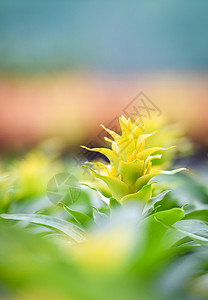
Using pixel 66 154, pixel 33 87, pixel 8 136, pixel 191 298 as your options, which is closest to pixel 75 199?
pixel 191 298

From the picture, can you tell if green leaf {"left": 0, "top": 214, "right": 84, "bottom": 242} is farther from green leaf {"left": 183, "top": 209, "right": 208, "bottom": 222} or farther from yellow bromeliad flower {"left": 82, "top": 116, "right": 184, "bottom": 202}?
green leaf {"left": 183, "top": 209, "right": 208, "bottom": 222}

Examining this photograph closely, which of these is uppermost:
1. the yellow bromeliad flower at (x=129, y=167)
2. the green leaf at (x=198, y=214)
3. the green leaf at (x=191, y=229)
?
the yellow bromeliad flower at (x=129, y=167)

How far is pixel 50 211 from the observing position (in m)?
0.68

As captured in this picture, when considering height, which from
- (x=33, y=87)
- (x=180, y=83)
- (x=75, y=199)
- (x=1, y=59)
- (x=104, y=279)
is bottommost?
(x=180, y=83)

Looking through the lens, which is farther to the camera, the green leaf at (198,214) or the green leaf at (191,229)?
the green leaf at (198,214)

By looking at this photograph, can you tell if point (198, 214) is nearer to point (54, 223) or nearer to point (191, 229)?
point (191, 229)

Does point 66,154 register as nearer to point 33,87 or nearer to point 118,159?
point 33,87

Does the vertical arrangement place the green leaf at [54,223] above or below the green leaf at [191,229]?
above

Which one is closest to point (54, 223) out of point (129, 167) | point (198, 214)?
point (129, 167)

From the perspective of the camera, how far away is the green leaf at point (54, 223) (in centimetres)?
49

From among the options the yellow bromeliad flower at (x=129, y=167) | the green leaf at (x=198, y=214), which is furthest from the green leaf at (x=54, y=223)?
the green leaf at (x=198, y=214)

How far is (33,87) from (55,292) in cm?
226

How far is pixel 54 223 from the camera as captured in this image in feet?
1.68

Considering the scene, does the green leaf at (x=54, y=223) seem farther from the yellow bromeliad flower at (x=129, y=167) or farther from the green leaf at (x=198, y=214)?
the green leaf at (x=198, y=214)
